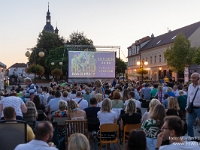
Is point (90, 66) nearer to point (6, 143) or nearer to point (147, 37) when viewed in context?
point (6, 143)

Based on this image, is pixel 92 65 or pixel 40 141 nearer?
pixel 40 141

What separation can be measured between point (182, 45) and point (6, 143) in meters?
39.1

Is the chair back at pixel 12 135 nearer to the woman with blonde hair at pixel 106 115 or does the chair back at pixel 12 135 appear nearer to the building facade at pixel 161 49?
the woman with blonde hair at pixel 106 115

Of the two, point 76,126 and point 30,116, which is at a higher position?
point 30,116

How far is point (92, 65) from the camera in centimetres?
2483

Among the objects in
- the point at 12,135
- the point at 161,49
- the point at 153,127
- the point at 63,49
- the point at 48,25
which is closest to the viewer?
the point at 12,135

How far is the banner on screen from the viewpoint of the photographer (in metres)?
24.6

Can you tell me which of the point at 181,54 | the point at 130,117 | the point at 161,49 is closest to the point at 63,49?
the point at 161,49

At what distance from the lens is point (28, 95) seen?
9.75m

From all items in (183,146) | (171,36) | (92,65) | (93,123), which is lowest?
(93,123)

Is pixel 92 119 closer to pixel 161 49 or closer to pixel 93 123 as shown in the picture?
pixel 93 123

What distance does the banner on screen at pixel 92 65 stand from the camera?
24.6 meters

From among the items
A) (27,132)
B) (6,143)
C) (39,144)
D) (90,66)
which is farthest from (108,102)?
(90,66)

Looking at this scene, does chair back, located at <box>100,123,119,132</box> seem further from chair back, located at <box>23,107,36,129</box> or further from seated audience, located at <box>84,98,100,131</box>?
chair back, located at <box>23,107,36,129</box>
